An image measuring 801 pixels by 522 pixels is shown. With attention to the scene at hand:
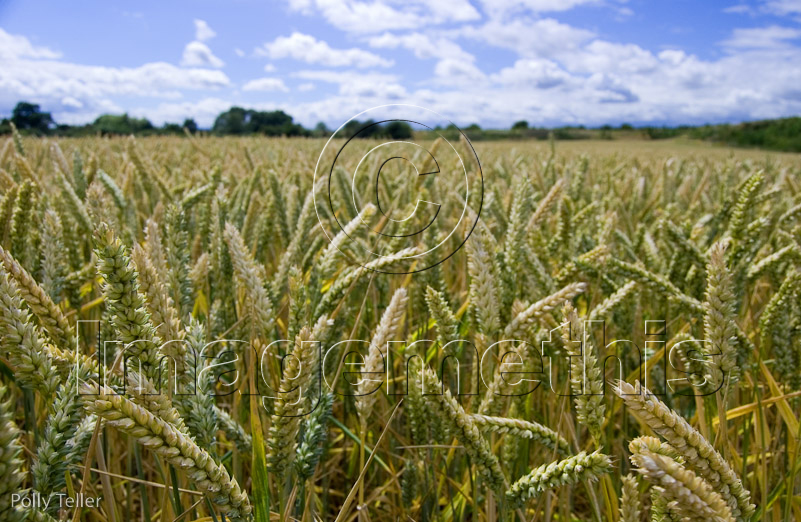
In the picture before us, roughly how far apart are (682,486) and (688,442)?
71mm

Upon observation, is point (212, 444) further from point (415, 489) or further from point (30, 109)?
point (30, 109)

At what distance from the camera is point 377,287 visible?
1.55 metres

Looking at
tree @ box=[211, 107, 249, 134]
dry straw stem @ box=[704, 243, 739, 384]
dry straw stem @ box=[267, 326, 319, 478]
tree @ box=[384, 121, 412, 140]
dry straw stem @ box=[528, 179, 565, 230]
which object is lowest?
dry straw stem @ box=[267, 326, 319, 478]

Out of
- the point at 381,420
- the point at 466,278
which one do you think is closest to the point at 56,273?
the point at 381,420

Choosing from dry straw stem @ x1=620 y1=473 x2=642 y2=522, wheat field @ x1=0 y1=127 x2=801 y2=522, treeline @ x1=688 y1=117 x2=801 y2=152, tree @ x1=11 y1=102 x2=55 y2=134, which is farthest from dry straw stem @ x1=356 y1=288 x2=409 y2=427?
treeline @ x1=688 y1=117 x2=801 y2=152

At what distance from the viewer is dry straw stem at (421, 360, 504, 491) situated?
0.63m

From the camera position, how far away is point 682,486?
1.41ft

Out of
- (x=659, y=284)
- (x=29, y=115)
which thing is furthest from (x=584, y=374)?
(x=29, y=115)

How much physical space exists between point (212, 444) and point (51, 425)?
0.17 meters

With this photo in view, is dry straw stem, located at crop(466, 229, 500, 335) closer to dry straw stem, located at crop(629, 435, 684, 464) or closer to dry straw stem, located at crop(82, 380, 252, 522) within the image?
dry straw stem, located at crop(629, 435, 684, 464)

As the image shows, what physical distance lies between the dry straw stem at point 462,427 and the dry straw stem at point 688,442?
0.20m

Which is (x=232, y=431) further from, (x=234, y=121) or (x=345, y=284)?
(x=234, y=121)

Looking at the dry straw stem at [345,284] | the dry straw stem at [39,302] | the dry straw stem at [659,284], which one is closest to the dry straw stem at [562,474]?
Result: the dry straw stem at [345,284]

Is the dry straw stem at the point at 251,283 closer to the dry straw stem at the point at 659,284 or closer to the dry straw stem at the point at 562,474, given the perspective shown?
the dry straw stem at the point at 562,474
